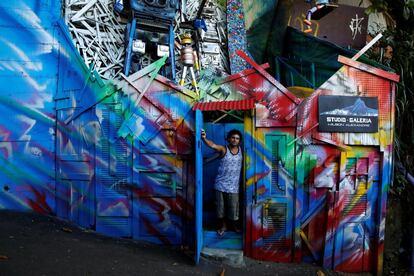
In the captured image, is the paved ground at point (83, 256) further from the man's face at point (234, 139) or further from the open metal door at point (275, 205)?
the man's face at point (234, 139)

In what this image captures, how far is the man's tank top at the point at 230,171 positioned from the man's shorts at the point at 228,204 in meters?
0.08

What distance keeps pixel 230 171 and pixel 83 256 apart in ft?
7.35

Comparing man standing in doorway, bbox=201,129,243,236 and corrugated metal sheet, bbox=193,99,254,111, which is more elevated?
corrugated metal sheet, bbox=193,99,254,111

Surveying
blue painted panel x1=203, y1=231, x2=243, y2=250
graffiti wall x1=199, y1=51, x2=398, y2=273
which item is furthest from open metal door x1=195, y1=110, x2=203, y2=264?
graffiti wall x1=199, y1=51, x2=398, y2=273

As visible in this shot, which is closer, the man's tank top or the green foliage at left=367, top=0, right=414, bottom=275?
the man's tank top

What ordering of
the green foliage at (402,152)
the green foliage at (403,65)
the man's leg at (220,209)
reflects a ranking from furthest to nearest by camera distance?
the green foliage at (403,65), the green foliage at (402,152), the man's leg at (220,209)

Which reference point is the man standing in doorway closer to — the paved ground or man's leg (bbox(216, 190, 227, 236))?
man's leg (bbox(216, 190, 227, 236))

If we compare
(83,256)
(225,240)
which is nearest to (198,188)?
(225,240)

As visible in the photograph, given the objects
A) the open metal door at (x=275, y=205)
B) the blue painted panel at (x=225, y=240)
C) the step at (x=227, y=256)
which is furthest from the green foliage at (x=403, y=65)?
the step at (x=227, y=256)

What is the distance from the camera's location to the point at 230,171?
5.53 m

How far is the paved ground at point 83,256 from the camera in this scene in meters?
4.57

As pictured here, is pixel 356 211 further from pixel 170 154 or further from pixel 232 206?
pixel 170 154

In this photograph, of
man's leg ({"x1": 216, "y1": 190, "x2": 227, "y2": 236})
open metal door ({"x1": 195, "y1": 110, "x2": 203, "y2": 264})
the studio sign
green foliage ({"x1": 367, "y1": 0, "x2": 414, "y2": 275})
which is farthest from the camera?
green foliage ({"x1": 367, "y1": 0, "x2": 414, "y2": 275})

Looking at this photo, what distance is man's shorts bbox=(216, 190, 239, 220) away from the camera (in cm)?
558
